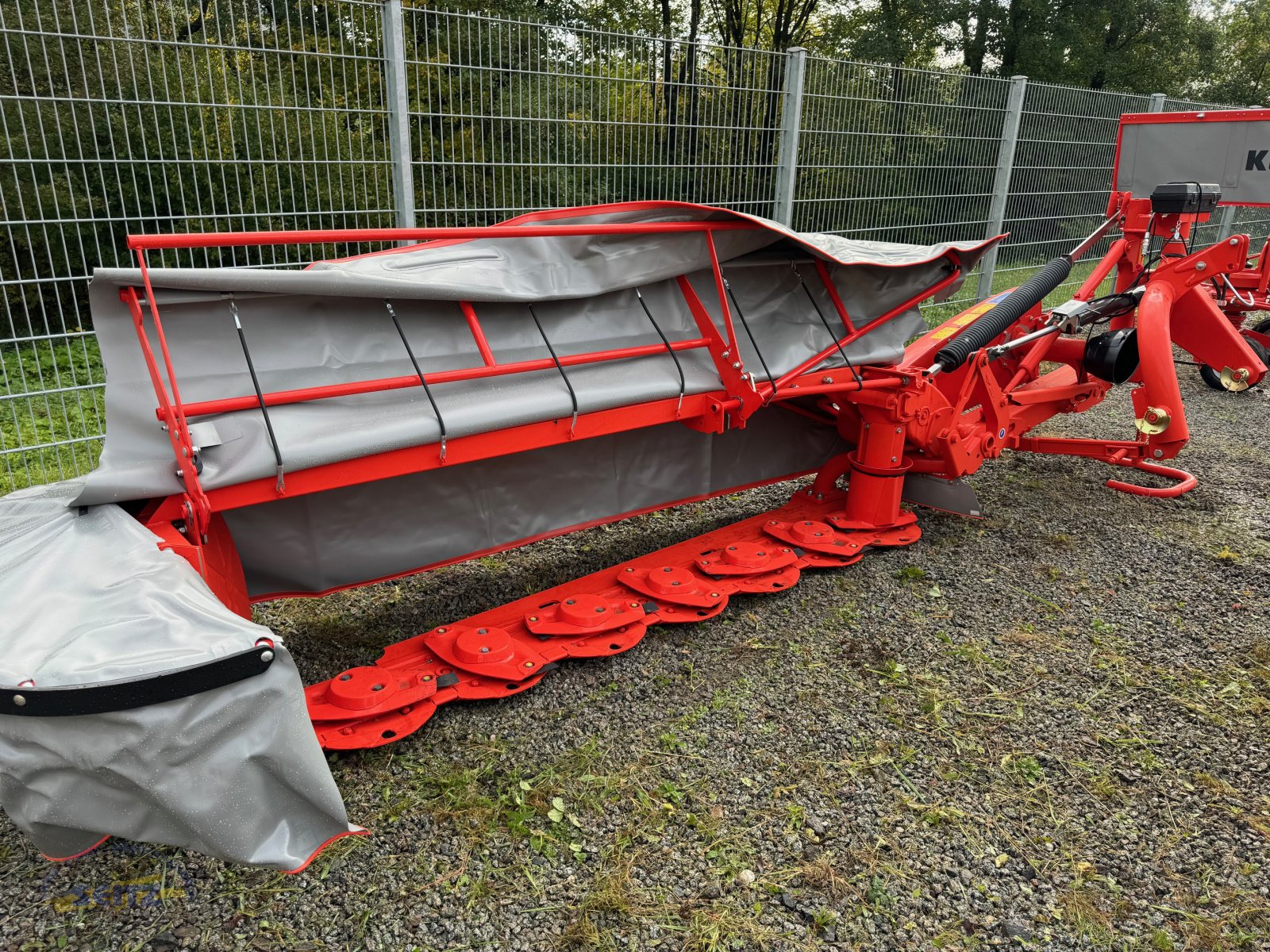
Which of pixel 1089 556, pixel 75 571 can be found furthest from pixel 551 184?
pixel 75 571

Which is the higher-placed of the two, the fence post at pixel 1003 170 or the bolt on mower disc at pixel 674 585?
the fence post at pixel 1003 170

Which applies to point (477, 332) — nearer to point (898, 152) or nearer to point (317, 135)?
point (317, 135)

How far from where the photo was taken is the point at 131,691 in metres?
1.87

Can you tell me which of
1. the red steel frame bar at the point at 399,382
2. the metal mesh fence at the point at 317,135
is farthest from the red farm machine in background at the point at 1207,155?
the red steel frame bar at the point at 399,382

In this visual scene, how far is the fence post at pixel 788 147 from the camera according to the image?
23.5 feet

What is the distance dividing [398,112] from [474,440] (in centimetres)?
300

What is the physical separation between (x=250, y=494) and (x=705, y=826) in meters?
1.61

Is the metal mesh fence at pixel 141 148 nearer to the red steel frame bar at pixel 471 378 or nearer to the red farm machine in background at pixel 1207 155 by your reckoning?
the red steel frame bar at pixel 471 378

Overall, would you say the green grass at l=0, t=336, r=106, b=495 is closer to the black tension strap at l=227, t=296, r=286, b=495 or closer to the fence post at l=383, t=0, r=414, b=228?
the fence post at l=383, t=0, r=414, b=228

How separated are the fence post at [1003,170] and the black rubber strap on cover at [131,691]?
8421 millimetres

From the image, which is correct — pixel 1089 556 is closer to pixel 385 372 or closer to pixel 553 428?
pixel 553 428

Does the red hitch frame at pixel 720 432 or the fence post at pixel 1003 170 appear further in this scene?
the fence post at pixel 1003 170

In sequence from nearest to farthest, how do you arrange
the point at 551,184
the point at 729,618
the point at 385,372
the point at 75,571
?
the point at 75,571, the point at 385,372, the point at 729,618, the point at 551,184

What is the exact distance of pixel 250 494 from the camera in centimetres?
269
